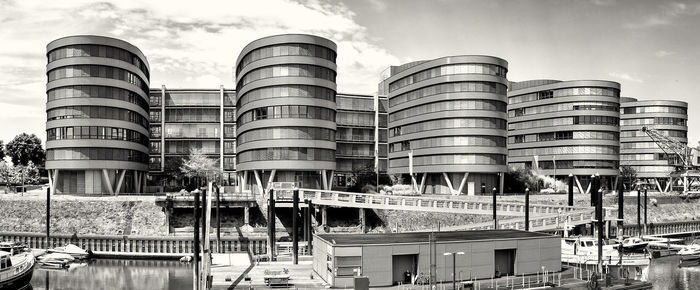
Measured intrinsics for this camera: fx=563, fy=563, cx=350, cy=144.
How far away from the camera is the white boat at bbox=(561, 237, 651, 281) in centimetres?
5769

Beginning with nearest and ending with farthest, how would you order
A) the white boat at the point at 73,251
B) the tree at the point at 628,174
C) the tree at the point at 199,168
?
1. the white boat at the point at 73,251
2. the tree at the point at 199,168
3. the tree at the point at 628,174

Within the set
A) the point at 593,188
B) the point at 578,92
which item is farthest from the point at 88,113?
the point at 578,92

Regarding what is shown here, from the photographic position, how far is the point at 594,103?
404 feet

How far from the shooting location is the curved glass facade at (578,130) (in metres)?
123

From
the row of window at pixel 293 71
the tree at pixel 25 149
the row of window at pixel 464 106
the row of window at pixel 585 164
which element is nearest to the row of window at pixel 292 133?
the row of window at pixel 293 71

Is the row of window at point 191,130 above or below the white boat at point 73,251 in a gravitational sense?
above

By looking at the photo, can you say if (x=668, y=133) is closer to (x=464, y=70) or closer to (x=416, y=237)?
(x=464, y=70)

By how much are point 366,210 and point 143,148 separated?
4760 centimetres

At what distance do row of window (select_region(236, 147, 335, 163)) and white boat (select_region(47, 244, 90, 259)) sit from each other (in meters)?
29.1

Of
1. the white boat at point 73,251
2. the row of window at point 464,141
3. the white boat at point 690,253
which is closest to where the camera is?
the white boat at point 690,253

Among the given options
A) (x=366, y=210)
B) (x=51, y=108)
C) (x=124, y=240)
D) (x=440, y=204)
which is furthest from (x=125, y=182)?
(x=440, y=204)

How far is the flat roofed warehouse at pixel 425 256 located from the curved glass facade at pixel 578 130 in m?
73.8

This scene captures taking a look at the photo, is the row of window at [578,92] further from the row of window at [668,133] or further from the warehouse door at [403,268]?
the warehouse door at [403,268]

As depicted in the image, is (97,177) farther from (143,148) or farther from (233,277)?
(233,277)
